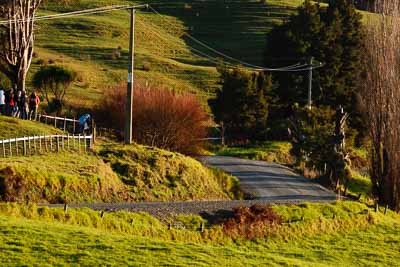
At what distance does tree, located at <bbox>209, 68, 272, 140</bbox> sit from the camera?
61594mm

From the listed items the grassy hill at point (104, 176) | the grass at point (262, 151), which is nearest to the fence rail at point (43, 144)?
the grassy hill at point (104, 176)

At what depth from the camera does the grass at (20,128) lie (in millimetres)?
39031

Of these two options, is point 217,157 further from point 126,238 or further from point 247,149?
point 126,238

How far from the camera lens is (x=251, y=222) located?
1133 inches

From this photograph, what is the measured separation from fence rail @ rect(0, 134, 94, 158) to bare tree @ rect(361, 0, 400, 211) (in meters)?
14.3

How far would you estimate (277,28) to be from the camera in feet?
232

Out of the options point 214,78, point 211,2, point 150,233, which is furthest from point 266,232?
point 211,2

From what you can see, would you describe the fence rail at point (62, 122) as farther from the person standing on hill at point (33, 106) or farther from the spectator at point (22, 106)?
the spectator at point (22, 106)

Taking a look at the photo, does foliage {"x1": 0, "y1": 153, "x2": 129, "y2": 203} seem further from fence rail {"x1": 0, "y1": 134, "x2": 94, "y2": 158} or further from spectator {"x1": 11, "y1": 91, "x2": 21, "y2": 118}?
spectator {"x1": 11, "y1": 91, "x2": 21, "y2": 118}

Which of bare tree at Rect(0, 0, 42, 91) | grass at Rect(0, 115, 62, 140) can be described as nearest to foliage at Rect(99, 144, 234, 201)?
grass at Rect(0, 115, 62, 140)

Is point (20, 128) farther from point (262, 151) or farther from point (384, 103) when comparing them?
point (262, 151)

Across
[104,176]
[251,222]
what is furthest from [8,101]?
[251,222]

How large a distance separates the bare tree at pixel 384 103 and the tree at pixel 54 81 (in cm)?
1981

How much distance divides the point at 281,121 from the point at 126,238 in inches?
1645
